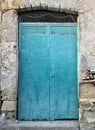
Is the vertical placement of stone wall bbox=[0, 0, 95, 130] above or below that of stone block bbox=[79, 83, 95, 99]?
above

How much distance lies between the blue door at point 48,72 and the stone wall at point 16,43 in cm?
26

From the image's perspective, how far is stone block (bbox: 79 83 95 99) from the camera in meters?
8.21

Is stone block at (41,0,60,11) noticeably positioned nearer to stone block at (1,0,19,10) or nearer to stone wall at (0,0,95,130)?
stone wall at (0,0,95,130)

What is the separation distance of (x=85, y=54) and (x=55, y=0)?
144cm

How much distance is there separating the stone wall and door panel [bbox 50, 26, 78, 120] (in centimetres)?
29

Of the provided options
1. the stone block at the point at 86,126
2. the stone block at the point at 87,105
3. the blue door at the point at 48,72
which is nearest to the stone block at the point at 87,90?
the stone block at the point at 87,105

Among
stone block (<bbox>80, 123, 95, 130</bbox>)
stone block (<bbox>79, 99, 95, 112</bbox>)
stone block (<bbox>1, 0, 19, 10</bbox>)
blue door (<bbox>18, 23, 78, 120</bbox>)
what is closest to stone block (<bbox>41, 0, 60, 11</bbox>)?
blue door (<bbox>18, 23, 78, 120</bbox>)

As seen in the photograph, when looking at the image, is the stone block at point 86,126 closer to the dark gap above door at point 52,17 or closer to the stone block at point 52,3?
the dark gap above door at point 52,17

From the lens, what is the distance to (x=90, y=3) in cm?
838

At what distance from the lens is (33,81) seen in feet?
28.5

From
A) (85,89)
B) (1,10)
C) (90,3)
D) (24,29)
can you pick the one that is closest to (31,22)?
(24,29)

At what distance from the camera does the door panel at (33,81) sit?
28.4 ft

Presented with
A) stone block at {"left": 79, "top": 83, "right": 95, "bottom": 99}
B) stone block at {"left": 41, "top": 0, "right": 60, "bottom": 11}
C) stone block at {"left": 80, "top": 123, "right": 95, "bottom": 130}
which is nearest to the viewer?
stone block at {"left": 80, "top": 123, "right": 95, "bottom": 130}

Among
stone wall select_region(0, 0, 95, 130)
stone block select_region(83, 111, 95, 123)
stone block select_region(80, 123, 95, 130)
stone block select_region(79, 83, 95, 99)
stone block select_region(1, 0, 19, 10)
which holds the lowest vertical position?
stone block select_region(80, 123, 95, 130)
